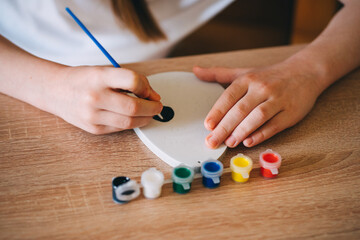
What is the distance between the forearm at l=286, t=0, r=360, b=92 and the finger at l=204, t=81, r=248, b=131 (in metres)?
0.17

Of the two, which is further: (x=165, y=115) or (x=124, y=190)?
(x=165, y=115)

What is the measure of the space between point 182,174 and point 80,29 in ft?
2.03

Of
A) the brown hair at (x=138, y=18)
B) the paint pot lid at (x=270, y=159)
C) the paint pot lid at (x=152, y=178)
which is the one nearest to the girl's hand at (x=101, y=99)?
the paint pot lid at (x=152, y=178)

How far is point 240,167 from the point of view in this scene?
0.53m

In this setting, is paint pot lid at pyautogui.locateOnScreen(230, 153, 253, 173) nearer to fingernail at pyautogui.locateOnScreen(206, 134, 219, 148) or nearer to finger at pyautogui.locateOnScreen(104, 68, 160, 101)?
fingernail at pyautogui.locateOnScreen(206, 134, 219, 148)

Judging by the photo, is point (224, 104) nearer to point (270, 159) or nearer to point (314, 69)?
point (270, 159)

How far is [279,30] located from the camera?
1.61 m

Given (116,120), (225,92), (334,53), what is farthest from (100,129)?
(334,53)

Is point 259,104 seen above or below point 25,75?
below

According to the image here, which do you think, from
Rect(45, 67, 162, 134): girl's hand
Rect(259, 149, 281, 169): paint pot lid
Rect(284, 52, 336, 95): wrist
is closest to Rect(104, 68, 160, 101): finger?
Rect(45, 67, 162, 134): girl's hand

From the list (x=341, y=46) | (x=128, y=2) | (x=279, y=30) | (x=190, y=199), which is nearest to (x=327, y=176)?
(x=190, y=199)

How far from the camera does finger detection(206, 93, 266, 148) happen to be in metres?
0.58

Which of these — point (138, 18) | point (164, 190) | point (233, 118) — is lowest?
point (164, 190)

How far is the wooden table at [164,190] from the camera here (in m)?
0.46
